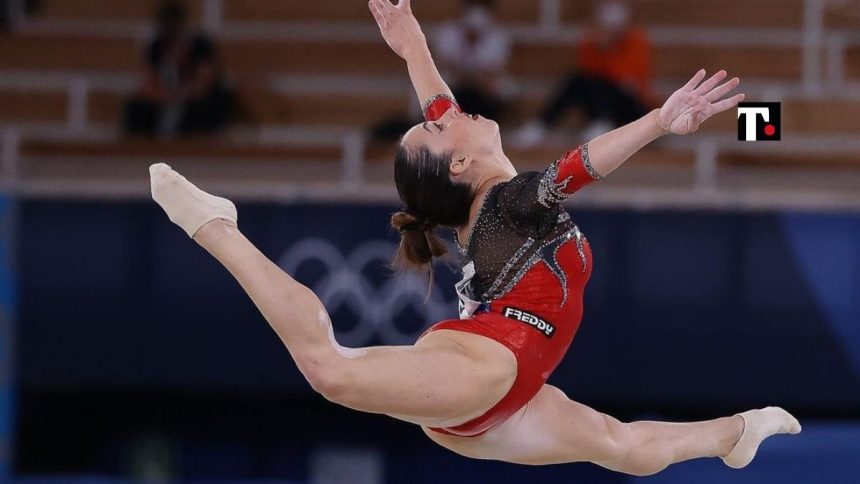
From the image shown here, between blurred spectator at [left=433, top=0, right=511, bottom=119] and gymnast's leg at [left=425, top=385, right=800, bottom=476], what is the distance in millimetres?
3466

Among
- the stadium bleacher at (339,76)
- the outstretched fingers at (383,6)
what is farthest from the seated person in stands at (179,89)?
the outstretched fingers at (383,6)

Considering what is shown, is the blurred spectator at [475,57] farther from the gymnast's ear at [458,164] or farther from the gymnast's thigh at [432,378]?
the gymnast's thigh at [432,378]

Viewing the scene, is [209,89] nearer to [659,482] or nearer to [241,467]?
[241,467]

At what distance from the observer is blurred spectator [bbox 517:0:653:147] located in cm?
760

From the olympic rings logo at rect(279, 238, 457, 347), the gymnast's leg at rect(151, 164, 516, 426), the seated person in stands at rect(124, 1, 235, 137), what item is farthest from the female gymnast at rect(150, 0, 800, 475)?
the seated person in stands at rect(124, 1, 235, 137)

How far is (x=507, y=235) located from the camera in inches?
162

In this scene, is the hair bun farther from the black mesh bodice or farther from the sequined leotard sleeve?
the sequined leotard sleeve

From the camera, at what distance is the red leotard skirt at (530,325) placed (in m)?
4.07

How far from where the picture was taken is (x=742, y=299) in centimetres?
752

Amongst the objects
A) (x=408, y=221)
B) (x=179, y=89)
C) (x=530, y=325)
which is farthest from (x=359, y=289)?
(x=530, y=325)

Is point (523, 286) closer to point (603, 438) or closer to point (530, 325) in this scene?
point (530, 325)

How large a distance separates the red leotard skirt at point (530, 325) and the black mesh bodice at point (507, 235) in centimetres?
4

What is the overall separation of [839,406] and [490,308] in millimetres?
3976

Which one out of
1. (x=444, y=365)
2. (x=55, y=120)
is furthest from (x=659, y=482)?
(x=55, y=120)
